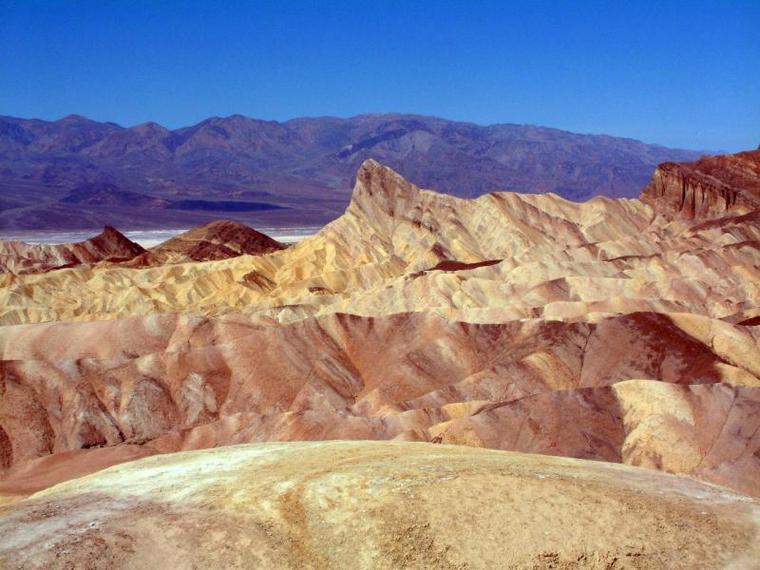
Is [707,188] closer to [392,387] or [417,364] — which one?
[417,364]

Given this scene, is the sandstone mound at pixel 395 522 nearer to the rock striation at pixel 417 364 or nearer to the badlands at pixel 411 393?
the badlands at pixel 411 393

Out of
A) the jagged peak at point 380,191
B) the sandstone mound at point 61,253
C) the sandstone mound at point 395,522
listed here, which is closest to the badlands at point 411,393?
the sandstone mound at point 395,522

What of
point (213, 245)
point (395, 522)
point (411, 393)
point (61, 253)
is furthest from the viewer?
point (213, 245)

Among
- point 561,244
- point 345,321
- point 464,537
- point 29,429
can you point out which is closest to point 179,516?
point 464,537

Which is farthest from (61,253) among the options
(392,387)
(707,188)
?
(707,188)

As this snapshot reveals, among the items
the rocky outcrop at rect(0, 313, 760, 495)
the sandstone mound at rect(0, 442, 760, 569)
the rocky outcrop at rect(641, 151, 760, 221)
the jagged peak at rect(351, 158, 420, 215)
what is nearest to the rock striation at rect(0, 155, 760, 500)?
the rocky outcrop at rect(0, 313, 760, 495)

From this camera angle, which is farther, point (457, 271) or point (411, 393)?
point (457, 271)

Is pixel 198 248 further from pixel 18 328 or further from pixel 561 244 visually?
pixel 18 328

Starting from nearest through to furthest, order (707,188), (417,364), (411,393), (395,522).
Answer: (395,522) → (411,393) → (417,364) → (707,188)
